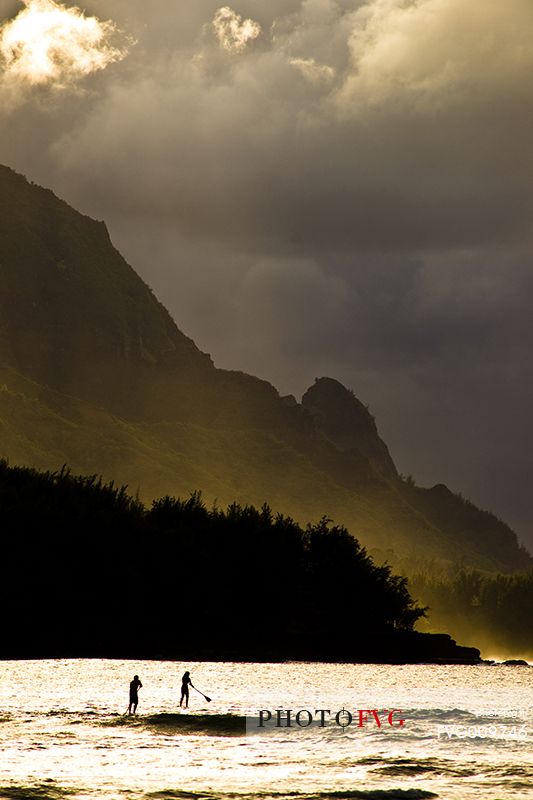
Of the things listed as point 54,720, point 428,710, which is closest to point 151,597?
point 428,710

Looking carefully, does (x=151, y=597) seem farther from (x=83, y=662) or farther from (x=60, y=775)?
(x=60, y=775)

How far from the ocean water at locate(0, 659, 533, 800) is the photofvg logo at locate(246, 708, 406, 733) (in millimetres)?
223

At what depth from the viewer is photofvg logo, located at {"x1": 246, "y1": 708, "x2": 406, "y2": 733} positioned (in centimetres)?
4781

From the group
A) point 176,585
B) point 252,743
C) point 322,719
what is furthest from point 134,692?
point 176,585

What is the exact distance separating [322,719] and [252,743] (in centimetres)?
808

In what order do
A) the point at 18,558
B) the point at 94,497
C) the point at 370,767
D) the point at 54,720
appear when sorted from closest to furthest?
the point at 370,767, the point at 54,720, the point at 18,558, the point at 94,497

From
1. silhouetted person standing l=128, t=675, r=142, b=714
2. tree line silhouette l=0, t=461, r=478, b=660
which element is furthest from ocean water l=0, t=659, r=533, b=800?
tree line silhouette l=0, t=461, r=478, b=660

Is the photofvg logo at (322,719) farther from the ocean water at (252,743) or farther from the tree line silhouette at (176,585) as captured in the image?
the tree line silhouette at (176,585)

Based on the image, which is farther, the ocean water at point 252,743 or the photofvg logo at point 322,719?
the photofvg logo at point 322,719

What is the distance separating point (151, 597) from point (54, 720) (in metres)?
69.4

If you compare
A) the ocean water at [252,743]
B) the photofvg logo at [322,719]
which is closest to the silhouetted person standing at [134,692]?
the ocean water at [252,743]

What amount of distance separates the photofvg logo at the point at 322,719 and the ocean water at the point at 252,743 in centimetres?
22

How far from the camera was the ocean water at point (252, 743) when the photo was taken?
30.8m

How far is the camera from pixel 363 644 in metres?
123
